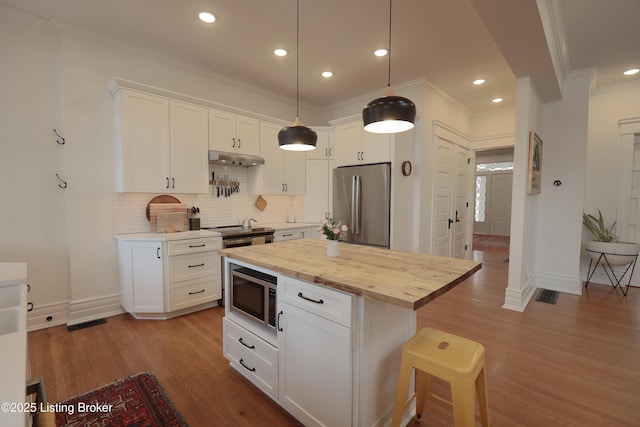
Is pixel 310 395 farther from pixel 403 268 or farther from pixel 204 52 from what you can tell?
pixel 204 52

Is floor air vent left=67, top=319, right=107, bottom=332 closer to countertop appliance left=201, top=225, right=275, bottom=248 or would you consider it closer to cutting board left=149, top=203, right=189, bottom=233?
cutting board left=149, top=203, right=189, bottom=233

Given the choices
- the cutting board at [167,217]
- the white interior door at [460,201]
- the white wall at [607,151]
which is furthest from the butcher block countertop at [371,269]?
the white wall at [607,151]

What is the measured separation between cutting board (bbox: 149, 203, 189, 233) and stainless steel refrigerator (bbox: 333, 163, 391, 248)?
6.96ft

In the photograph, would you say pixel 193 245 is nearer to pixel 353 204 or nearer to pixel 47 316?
pixel 47 316

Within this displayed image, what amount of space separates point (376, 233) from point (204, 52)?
3.13m

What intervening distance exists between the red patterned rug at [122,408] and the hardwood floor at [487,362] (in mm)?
85

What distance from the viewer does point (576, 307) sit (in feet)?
11.4

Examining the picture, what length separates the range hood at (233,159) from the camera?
11.8ft

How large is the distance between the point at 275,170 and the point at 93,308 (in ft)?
9.11

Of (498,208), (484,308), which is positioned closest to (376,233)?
(484,308)

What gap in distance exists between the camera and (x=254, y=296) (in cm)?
201

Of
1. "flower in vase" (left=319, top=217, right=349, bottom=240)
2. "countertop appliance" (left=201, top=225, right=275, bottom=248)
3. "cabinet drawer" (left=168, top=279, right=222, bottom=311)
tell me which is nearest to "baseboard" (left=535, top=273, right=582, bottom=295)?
"flower in vase" (left=319, top=217, right=349, bottom=240)

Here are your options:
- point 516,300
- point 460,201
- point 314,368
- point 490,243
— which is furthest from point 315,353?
point 490,243

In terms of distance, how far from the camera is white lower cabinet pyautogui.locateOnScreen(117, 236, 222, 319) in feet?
10.0
